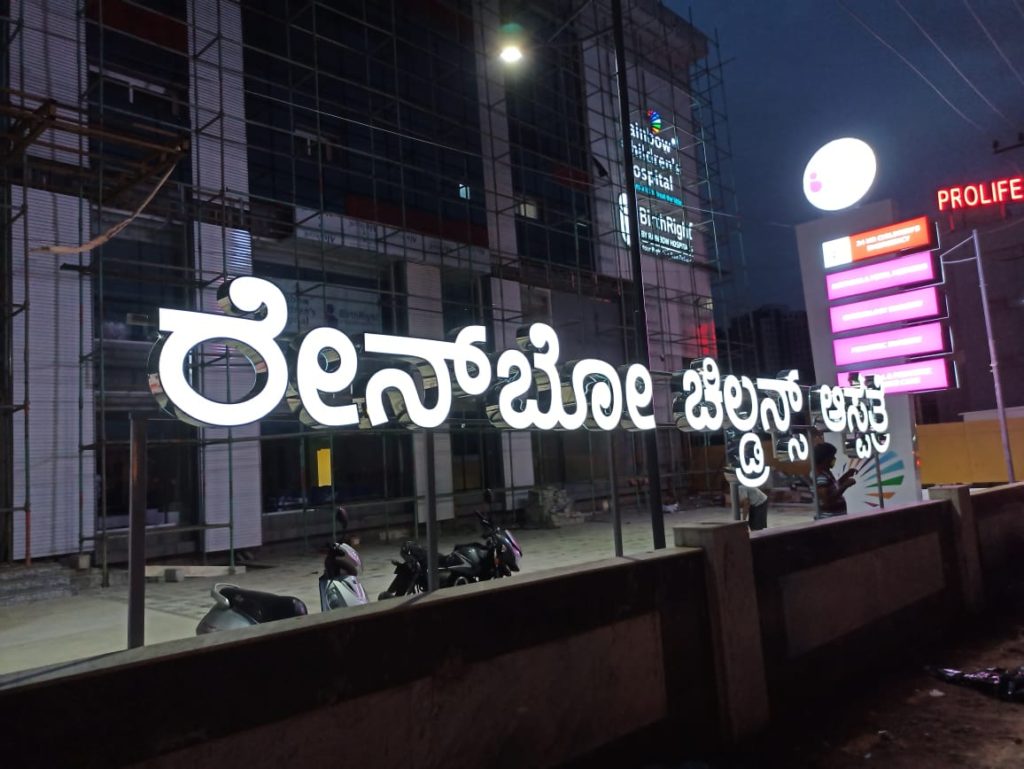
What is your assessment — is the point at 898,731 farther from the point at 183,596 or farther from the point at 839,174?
the point at 839,174

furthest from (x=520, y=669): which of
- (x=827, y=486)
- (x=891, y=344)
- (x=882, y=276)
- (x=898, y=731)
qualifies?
(x=882, y=276)

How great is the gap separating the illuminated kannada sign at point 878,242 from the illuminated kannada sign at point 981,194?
17.3 m

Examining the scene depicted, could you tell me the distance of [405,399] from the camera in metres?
4.37

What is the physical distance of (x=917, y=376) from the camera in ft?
50.3

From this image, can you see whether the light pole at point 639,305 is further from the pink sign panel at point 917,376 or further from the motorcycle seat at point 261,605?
the pink sign panel at point 917,376

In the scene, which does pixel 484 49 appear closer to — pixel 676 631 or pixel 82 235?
pixel 82 235

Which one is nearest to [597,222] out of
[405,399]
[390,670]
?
[405,399]

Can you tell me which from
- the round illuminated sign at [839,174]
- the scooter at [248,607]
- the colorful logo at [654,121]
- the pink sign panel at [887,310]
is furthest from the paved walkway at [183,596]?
the colorful logo at [654,121]

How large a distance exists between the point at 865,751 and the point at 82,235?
13.1m

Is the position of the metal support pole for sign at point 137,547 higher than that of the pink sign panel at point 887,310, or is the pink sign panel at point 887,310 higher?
the pink sign panel at point 887,310

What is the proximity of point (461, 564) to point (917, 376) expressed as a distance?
40.7 feet

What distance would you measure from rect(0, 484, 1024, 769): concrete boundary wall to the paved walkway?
16.3 inches

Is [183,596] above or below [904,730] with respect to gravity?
above

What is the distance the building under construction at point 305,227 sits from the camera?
38.9 feet
